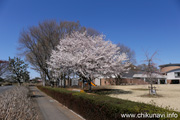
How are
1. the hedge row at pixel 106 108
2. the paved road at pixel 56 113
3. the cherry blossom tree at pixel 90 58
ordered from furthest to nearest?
the cherry blossom tree at pixel 90 58 < the paved road at pixel 56 113 < the hedge row at pixel 106 108

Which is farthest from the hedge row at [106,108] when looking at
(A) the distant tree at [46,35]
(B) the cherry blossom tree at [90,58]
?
(A) the distant tree at [46,35]

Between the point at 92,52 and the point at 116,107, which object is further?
the point at 92,52

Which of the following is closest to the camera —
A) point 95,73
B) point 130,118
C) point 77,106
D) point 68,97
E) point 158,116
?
point 158,116

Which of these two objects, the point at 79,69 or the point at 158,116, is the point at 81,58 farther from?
the point at 158,116

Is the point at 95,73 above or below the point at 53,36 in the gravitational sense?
below

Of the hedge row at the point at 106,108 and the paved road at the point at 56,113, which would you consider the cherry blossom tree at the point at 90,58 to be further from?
the hedge row at the point at 106,108

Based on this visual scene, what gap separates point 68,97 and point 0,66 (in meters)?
59.4

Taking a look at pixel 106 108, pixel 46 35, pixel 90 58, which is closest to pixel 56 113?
pixel 106 108

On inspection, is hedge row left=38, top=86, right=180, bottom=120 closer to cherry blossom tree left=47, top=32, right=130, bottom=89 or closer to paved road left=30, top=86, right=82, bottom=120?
paved road left=30, top=86, right=82, bottom=120

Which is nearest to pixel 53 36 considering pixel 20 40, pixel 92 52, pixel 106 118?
pixel 20 40

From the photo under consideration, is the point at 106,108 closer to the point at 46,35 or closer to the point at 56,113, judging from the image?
the point at 56,113

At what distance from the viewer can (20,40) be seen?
91.8 ft

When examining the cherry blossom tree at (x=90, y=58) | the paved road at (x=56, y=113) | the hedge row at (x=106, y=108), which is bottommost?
the paved road at (x=56, y=113)

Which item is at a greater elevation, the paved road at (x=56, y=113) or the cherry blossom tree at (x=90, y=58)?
the cherry blossom tree at (x=90, y=58)
